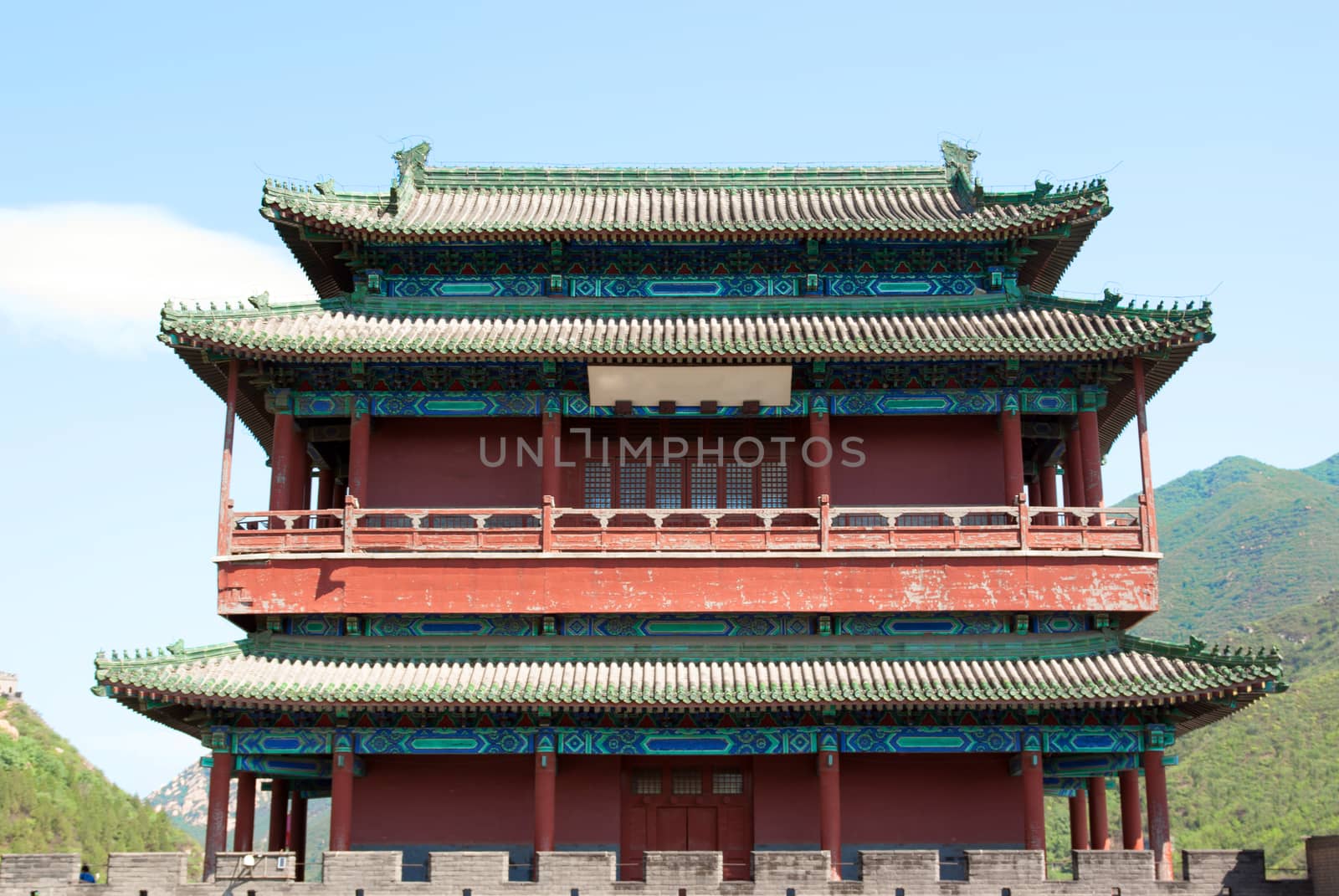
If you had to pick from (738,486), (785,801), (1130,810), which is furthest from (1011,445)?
(785,801)

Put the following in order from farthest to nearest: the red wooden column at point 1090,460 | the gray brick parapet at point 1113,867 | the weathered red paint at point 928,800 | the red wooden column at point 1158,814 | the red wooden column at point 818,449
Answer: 1. the red wooden column at point 818,449
2. the red wooden column at point 1090,460
3. the weathered red paint at point 928,800
4. the red wooden column at point 1158,814
5. the gray brick parapet at point 1113,867

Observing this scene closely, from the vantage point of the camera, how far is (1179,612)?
5418 inches

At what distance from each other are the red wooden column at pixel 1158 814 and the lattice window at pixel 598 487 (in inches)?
414

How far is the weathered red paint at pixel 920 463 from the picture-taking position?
90.9 ft

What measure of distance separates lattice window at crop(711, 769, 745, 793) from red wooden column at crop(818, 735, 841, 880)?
1.70 meters

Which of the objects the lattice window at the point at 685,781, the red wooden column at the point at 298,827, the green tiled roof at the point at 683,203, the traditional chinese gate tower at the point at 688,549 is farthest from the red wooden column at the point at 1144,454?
the red wooden column at the point at 298,827

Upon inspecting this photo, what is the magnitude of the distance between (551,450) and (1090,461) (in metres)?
9.84

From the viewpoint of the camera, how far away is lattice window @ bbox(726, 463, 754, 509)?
27.7 m

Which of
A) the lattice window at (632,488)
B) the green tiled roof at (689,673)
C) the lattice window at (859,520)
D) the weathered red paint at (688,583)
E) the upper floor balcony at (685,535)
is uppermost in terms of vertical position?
the lattice window at (632,488)

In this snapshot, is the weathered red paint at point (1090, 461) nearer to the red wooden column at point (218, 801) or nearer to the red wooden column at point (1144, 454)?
the red wooden column at point (1144, 454)

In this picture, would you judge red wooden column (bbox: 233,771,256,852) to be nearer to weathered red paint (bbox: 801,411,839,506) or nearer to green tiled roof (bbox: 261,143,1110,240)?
green tiled roof (bbox: 261,143,1110,240)

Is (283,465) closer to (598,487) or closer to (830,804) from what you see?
(598,487)

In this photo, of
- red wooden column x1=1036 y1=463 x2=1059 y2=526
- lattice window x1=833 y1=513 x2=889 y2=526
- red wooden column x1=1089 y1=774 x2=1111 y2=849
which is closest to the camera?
lattice window x1=833 y1=513 x2=889 y2=526

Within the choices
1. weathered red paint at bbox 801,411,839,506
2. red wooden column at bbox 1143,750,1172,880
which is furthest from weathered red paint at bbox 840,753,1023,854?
weathered red paint at bbox 801,411,839,506
